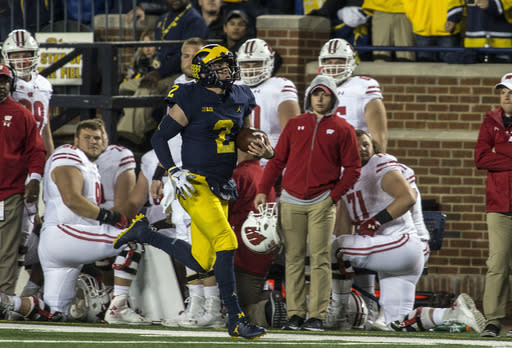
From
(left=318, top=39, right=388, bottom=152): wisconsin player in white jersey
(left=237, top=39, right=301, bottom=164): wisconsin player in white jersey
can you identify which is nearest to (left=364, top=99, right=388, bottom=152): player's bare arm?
(left=318, top=39, right=388, bottom=152): wisconsin player in white jersey

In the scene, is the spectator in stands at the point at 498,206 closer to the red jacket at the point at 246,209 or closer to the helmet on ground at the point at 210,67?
the red jacket at the point at 246,209

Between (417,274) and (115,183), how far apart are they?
109 inches

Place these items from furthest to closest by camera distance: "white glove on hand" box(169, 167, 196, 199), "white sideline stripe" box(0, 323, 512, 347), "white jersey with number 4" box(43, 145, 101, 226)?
"white jersey with number 4" box(43, 145, 101, 226), "white glove on hand" box(169, 167, 196, 199), "white sideline stripe" box(0, 323, 512, 347)

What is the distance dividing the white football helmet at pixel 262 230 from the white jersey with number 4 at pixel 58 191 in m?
1.41

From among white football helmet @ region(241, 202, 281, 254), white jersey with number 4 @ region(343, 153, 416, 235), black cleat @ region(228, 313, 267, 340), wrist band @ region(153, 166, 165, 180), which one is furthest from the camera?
wrist band @ region(153, 166, 165, 180)

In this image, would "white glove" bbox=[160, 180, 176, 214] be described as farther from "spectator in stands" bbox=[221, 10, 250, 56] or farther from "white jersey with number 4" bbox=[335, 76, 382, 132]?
"spectator in stands" bbox=[221, 10, 250, 56]

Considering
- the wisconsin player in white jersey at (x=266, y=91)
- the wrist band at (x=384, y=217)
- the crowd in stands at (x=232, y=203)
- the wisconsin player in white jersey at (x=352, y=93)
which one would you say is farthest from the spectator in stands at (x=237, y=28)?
the wrist band at (x=384, y=217)

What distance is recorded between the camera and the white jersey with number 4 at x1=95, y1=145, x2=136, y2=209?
9938 mm

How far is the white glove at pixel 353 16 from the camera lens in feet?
39.3

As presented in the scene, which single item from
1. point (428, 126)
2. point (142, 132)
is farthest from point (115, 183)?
point (428, 126)

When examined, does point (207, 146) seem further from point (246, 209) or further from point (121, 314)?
point (121, 314)

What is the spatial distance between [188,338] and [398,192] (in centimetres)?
234

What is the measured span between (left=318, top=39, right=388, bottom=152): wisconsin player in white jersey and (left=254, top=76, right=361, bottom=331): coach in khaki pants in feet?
3.28

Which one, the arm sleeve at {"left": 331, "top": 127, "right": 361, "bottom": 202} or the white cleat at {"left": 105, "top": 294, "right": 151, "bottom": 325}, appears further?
the white cleat at {"left": 105, "top": 294, "right": 151, "bottom": 325}
